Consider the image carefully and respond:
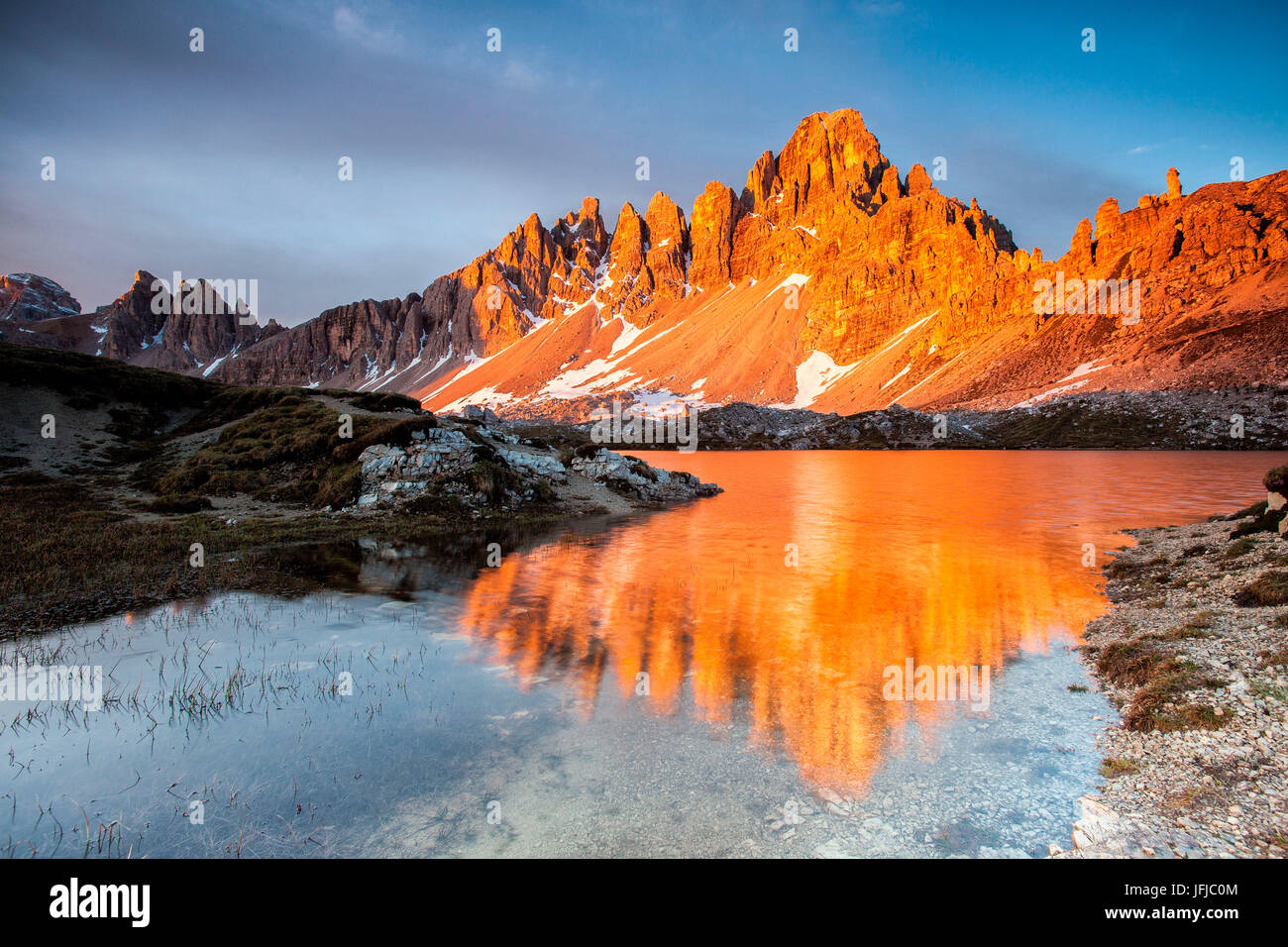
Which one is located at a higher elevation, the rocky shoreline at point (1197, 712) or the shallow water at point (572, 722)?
the rocky shoreline at point (1197, 712)

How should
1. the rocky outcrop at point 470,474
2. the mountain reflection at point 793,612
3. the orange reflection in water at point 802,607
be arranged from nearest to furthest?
the mountain reflection at point 793,612 < the orange reflection in water at point 802,607 < the rocky outcrop at point 470,474

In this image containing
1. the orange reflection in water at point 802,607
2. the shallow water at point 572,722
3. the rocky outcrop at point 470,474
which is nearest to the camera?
the shallow water at point 572,722

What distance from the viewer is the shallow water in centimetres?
675

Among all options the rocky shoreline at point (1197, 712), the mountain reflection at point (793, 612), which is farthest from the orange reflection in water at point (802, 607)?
the rocky shoreline at point (1197, 712)

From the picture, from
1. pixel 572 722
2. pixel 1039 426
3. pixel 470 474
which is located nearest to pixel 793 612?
pixel 572 722

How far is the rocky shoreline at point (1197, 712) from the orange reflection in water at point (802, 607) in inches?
67.1

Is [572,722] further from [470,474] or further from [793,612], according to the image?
[470,474]

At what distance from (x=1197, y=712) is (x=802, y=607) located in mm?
8607

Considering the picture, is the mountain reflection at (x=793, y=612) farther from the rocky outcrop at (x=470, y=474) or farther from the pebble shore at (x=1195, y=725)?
the rocky outcrop at (x=470, y=474)

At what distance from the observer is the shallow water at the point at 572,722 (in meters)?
6.75

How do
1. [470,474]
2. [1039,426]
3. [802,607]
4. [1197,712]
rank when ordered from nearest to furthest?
[1197,712]
[802,607]
[470,474]
[1039,426]

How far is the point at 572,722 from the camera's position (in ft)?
31.1
